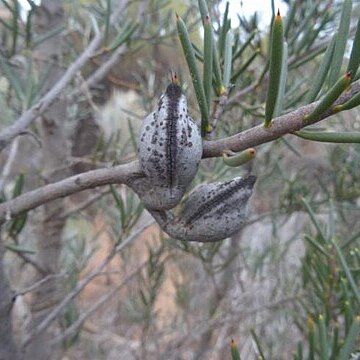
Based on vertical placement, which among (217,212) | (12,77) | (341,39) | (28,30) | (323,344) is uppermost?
(28,30)

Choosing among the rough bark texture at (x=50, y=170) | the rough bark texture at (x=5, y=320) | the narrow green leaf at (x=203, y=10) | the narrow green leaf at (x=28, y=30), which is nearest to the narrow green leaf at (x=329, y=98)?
the narrow green leaf at (x=203, y=10)

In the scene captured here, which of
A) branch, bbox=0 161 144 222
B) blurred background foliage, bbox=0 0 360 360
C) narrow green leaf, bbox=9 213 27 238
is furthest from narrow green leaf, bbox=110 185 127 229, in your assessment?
branch, bbox=0 161 144 222

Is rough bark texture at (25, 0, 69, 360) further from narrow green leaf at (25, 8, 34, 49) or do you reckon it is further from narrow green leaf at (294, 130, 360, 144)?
narrow green leaf at (294, 130, 360, 144)

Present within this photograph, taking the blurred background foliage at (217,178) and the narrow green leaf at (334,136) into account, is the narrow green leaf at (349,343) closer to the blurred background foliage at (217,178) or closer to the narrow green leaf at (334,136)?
the blurred background foliage at (217,178)

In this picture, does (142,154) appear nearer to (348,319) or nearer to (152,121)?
(152,121)

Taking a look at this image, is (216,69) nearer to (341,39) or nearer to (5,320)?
(341,39)

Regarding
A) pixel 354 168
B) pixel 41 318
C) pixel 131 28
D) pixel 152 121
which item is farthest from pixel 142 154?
pixel 354 168

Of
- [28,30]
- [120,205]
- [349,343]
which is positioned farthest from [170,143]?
[28,30]
